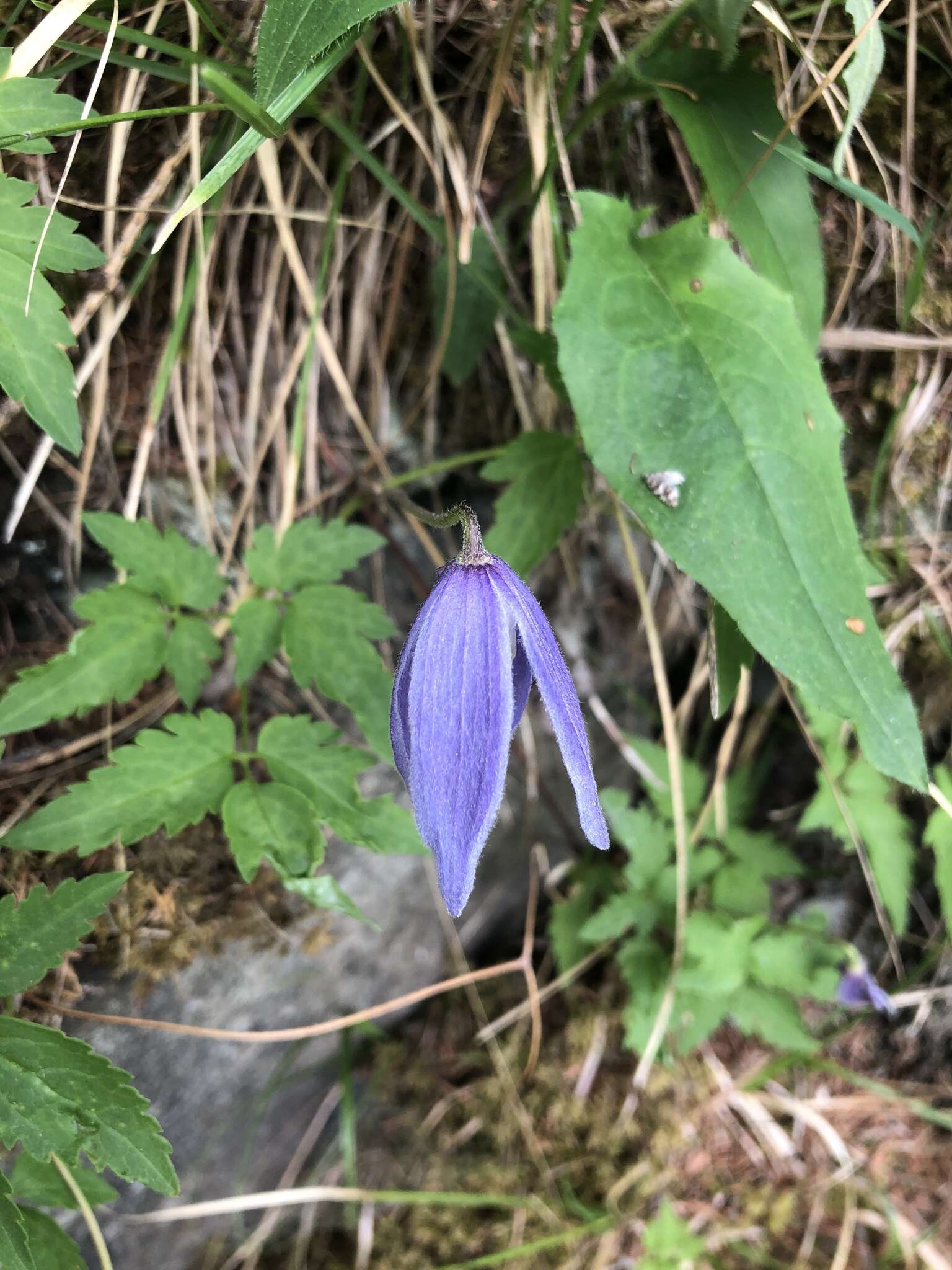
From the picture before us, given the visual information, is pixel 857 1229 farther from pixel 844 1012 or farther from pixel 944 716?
pixel 944 716

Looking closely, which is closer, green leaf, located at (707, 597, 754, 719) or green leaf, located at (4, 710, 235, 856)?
green leaf, located at (4, 710, 235, 856)

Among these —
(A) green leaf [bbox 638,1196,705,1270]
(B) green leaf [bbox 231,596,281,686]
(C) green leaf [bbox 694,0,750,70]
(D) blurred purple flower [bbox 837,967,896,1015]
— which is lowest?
(A) green leaf [bbox 638,1196,705,1270]

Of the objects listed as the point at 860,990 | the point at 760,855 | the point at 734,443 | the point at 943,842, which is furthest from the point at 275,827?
the point at 860,990

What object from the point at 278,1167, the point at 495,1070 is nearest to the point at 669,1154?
the point at 495,1070

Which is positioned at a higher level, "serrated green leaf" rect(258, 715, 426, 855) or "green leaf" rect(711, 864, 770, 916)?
"serrated green leaf" rect(258, 715, 426, 855)

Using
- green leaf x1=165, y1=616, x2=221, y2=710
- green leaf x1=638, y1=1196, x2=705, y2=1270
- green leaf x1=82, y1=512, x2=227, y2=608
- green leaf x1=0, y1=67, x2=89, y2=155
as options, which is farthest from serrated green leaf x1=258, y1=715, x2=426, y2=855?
green leaf x1=638, y1=1196, x2=705, y2=1270

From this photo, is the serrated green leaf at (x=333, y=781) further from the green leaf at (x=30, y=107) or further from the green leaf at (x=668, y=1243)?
the green leaf at (x=668, y=1243)

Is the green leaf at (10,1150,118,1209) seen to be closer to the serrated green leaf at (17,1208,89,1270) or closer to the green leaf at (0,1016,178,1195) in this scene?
the serrated green leaf at (17,1208,89,1270)
